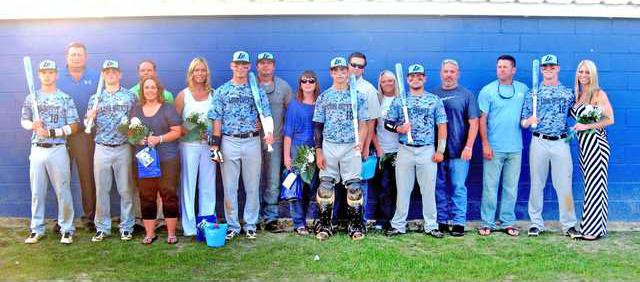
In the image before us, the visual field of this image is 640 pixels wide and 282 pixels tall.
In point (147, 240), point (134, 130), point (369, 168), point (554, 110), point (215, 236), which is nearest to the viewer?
point (134, 130)

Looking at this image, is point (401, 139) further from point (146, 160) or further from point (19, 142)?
point (19, 142)

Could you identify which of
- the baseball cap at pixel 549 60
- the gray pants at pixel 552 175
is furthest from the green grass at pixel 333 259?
the baseball cap at pixel 549 60

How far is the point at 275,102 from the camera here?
279 inches

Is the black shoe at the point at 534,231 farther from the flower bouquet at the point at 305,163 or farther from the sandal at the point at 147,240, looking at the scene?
the sandal at the point at 147,240

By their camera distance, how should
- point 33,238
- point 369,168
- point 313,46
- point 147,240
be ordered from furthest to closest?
1. point 313,46
2. point 369,168
3. point 33,238
4. point 147,240

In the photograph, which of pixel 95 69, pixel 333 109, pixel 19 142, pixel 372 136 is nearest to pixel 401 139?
pixel 372 136

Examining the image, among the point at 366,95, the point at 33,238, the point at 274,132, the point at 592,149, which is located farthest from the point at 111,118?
the point at 592,149

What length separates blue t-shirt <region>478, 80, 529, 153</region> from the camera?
6.96 m

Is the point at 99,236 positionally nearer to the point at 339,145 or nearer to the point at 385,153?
the point at 339,145

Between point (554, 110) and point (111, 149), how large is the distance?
4625 mm

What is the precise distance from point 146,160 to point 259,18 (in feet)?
6.98

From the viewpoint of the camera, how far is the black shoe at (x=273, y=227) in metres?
7.15

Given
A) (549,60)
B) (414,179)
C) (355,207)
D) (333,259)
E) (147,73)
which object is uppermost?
(549,60)

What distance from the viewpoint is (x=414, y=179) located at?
6988mm
